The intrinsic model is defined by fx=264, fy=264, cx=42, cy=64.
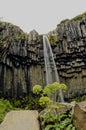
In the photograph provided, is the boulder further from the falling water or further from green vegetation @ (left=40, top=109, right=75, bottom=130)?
the falling water

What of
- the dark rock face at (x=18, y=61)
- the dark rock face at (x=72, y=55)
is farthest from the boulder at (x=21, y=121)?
the dark rock face at (x=72, y=55)

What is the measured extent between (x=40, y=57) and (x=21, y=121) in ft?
74.0

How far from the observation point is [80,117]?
27.6 ft

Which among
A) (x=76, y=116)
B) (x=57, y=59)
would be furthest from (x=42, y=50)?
(x=76, y=116)

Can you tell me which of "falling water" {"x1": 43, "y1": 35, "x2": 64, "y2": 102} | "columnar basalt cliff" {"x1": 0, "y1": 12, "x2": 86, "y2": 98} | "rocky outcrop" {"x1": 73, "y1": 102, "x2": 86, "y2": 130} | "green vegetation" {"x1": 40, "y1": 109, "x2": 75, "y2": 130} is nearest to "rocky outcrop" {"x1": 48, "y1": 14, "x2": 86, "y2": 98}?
"columnar basalt cliff" {"x1": 0, "y1": 12, "x2": 86, "y2": 98}

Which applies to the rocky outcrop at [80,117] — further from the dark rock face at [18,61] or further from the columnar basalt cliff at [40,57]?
the columnar basalt cliff at [40,57]

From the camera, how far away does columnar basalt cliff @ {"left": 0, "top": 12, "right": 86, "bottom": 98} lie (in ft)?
103

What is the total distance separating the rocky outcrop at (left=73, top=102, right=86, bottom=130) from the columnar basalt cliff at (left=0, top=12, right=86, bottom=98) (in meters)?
22.8

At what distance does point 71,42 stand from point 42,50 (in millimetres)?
3726

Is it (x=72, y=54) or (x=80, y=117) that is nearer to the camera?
(x=80, y=117)

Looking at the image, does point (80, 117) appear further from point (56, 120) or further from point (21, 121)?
point (21, 121)

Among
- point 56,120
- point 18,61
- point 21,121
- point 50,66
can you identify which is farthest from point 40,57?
point 56,120

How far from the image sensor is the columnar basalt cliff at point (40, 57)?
3153 cm

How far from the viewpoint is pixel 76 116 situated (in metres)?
8.62
